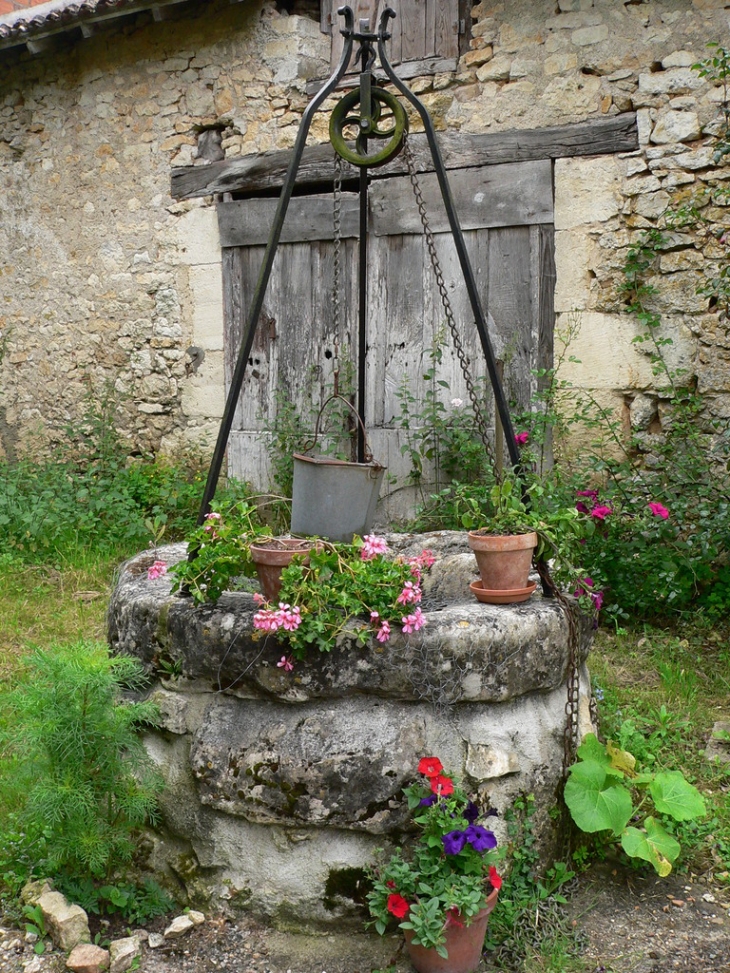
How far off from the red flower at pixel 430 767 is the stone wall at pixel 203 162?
2.91 meters

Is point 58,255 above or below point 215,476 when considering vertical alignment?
above

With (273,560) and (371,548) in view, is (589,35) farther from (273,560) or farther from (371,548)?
(273,560)

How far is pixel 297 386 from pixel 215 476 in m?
3.07

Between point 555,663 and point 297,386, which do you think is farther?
point 297,386

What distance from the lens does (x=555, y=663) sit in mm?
2578

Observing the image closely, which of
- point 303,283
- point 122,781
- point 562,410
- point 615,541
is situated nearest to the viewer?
point 122,781

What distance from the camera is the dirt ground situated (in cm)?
233

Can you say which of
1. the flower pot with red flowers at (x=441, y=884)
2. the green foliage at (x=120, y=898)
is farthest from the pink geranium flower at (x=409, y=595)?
the green foliage at (x=120, y=898)

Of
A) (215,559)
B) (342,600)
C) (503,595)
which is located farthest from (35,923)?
(503,595)

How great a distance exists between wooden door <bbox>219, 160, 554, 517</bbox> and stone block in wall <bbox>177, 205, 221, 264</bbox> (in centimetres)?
8

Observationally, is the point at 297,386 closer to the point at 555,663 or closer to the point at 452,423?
the point at 452,423

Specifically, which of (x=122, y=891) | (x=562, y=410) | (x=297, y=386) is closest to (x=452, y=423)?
(x=562, y=410)

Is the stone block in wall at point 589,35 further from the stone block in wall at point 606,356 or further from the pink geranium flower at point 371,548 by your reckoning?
the pink geranium flower at point 371,548

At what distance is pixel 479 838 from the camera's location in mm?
2279
